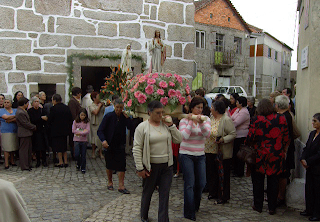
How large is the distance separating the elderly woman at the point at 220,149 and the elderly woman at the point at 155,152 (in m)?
1.16

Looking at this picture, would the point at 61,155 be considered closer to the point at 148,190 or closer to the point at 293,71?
the point at 148,190

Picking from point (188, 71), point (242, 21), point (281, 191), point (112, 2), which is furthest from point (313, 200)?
point (242, 21)

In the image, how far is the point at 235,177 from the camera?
7266 millimetres

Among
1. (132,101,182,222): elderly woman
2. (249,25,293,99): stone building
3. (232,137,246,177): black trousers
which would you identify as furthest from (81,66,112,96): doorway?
(249,25,293,99): stone building

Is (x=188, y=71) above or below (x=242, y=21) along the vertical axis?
below

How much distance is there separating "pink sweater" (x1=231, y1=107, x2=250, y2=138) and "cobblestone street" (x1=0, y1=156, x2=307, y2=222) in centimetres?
99

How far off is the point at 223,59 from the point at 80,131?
Result: 72.2ft

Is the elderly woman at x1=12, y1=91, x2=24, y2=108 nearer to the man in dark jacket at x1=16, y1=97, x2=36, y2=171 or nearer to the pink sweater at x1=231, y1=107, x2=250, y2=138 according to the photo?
the man in dark jacket at x1=16, y1=97, x2=36, y2=171

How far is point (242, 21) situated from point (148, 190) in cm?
2731

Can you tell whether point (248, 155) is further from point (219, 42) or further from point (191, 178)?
point (219, 42)

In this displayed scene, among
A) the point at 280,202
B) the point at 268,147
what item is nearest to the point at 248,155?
the point at 268,147

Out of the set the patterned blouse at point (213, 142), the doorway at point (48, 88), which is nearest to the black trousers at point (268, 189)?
the patterned blouse at point (213, 142)

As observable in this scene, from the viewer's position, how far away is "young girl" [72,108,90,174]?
755 cm

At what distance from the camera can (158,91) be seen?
511cm
